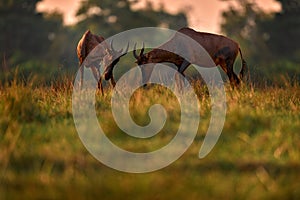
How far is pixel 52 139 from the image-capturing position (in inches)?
259

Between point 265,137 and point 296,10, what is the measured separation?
30.3 meters

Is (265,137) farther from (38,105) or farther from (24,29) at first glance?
(24,29)

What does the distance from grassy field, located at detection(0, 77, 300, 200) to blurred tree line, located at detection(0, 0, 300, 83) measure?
914 inches

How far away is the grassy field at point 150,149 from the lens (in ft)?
16.3

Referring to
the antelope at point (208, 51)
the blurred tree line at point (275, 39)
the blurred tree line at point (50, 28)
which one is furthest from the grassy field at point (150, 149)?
the blurred tree line at point (275, 39)

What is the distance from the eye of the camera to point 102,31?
127ft

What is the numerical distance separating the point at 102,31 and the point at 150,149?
109ft

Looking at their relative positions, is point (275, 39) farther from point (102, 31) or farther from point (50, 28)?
point (50, 28)

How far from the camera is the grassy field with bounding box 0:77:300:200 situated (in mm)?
4957

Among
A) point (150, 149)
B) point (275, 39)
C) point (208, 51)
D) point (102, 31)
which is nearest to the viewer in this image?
point (150, 149)


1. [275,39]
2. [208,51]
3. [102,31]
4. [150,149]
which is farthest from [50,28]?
[150,149]

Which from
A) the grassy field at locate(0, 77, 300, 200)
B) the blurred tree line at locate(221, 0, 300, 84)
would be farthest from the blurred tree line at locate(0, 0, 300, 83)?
the grassy field at locate(0, 77, 300, 200)

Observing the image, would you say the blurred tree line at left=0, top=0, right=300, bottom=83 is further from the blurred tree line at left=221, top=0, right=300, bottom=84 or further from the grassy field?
the grassy field

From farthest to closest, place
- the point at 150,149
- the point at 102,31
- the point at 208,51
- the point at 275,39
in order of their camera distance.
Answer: the point at 102,31
the point at 275,39
the point at 208,51
the point at 150,149
